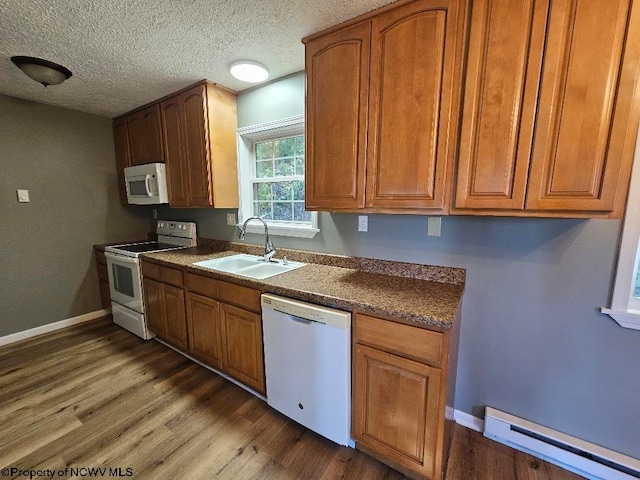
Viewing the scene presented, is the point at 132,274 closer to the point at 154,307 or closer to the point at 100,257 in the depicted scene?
the point at 154,307

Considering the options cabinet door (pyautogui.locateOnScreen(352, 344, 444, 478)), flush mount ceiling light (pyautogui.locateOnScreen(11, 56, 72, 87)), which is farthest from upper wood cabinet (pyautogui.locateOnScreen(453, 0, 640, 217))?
flush mount ceiling light (pyautogui.locateOnScreen(11, 56, 72, 87))

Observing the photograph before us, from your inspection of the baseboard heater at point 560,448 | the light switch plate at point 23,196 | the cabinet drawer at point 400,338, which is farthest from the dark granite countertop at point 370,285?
the light switch plate at point 23,196

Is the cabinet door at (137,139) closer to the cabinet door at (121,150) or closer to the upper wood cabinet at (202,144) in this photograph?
the cabinet door at (121,150)

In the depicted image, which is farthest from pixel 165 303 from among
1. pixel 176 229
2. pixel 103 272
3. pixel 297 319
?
pixel 297 319

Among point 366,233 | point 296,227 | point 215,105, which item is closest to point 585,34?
point 366,233

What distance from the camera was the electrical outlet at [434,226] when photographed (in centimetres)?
163

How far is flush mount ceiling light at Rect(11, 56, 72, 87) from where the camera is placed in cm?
183

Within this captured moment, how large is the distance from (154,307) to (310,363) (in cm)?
180

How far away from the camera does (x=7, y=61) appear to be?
1875 mm

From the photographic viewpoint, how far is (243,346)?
1823 millimetres

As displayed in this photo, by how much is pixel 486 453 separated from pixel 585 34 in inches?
77.7

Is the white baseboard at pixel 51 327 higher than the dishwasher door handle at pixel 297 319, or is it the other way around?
the dishwasher door handle at pixel 297 319

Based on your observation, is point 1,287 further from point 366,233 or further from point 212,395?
point 366,233

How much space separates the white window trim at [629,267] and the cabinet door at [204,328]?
2215 mm
